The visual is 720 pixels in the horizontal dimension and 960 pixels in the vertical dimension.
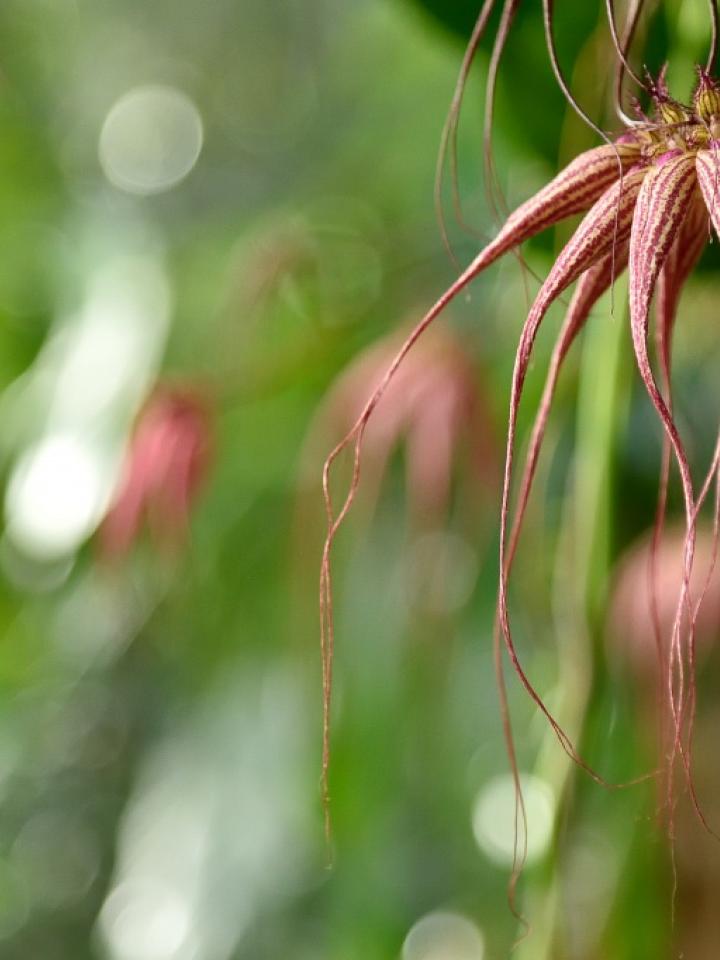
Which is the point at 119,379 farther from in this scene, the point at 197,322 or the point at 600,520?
the point at 600,520

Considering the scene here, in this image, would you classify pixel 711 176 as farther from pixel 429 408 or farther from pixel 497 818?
pixel 497 818

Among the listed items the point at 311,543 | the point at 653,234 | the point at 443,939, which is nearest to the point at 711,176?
the point at 653,234

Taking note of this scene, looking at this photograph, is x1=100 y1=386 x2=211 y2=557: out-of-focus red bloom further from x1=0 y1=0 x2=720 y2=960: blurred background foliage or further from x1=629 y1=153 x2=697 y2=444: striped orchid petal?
x1=629 y1=153 x2=697 y2=444: striped orchid petal

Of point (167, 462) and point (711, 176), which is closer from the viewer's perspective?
point (711, 176)

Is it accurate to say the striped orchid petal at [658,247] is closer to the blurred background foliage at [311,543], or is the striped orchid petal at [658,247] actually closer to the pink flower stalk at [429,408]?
the blurred background foliage at [311,543]

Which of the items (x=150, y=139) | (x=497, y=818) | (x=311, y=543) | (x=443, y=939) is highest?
(x=150, y=139)

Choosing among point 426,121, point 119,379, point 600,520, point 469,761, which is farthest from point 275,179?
point 600,520

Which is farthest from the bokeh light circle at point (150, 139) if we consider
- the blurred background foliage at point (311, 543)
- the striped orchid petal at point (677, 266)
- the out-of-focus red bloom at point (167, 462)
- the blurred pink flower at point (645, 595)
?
the striped orchid petal at point (677, 266)
